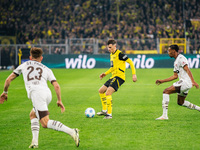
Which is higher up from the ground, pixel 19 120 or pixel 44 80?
pixel 44 80

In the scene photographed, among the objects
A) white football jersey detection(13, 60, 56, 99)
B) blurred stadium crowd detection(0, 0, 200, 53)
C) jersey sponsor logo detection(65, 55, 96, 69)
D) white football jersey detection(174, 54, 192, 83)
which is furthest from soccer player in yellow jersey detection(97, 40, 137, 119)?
blurred stadium crowd detection(0, 0, 200, 53)

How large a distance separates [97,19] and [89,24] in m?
1.52

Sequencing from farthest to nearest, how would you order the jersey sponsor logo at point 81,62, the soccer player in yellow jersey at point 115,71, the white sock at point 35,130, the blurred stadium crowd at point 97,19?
A: 1. the blurred stadium crowd at point 97,19
2. the jersey sponsor logo at point 81,62
3. the soccer player in yellow jersey at point 115,71
4. the white sock at point 35,130

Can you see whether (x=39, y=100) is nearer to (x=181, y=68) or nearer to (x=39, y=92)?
(x=39, y=92)

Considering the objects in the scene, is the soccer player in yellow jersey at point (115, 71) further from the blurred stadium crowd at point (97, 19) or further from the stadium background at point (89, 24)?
the blurred stadium crowd at point (97, 19)

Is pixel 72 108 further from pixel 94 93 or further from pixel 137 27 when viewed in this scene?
pixel 137 27

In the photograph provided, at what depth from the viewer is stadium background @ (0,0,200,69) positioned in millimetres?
36125

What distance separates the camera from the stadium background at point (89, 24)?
119ft

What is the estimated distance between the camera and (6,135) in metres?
8.09

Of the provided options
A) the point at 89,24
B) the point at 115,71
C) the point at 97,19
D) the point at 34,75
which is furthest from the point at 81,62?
the point at 34,75

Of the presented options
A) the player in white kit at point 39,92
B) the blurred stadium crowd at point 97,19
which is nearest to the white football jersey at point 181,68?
the player in white kit at point 39,92

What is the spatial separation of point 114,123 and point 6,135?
2697 millimetres

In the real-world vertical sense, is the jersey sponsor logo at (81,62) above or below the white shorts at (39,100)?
below

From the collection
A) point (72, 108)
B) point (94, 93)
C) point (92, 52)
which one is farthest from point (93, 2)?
point (72, 108)
